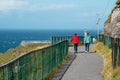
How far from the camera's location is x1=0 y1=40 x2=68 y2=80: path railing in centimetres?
1331

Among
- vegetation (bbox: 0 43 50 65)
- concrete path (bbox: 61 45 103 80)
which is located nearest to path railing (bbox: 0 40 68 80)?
concrete path (bbox: 61 45 103 80)

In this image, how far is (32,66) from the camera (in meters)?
17.4

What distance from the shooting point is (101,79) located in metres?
20.8

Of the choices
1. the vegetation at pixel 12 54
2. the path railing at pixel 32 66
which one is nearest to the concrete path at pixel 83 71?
the path railing at pixel 32 66

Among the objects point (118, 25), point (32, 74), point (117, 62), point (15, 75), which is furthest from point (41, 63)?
point (118, 25)

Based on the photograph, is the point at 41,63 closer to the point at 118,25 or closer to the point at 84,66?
the point at 84,66

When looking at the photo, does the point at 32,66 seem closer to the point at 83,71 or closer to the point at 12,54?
the point at 83,71

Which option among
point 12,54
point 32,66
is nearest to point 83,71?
point 32,66

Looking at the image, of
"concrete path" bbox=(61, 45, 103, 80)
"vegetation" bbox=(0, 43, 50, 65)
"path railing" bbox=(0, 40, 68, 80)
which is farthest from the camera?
"vegetation" bbox=(0, 43, 50, 65)

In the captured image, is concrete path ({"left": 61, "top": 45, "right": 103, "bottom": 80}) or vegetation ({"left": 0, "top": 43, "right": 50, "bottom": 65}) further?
vegetation ({"left": 0, "top": 43, "right": 50, "bottom": 65})

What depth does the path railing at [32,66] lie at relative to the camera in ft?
43.7

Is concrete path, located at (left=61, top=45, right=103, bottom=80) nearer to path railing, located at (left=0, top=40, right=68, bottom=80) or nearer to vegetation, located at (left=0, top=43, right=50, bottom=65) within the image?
path railing, located at (left=0, top=40, right=68, bottom=80)

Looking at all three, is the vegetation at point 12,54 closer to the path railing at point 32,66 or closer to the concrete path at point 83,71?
the concrete path at point 83,71

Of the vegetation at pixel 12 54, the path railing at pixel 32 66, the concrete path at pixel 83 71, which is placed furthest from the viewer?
the vegetation at pixel 12 54
